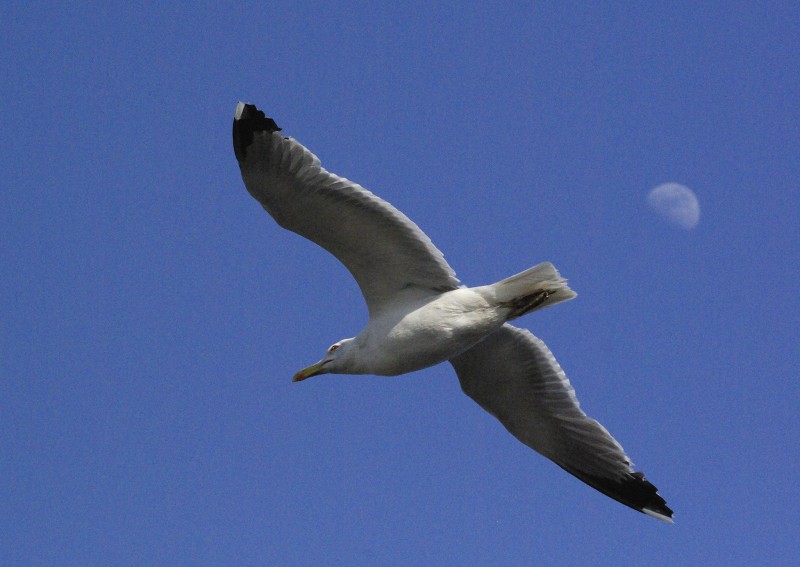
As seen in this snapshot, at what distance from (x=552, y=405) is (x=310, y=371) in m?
2.44

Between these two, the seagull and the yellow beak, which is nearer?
the seagull

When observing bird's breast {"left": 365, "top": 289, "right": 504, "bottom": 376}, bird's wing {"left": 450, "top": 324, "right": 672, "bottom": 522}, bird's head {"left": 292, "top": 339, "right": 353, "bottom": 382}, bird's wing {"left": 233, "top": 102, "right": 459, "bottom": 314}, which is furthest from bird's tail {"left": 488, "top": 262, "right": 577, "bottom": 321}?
bird's head {"left": 292, "top": 339, "right": 353, "bottom": 382}

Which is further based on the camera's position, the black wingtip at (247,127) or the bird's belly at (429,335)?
the bird's belly at (429,335)

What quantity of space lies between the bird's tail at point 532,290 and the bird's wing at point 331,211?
1.63 ft

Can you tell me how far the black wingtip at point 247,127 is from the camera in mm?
8500

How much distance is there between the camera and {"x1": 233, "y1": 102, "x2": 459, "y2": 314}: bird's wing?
334 inches

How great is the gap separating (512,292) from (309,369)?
2089 millimetres

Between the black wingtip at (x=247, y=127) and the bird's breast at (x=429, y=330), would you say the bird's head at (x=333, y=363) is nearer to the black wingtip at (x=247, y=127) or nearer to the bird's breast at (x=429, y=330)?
the bird's breast at (x=429, y=330)

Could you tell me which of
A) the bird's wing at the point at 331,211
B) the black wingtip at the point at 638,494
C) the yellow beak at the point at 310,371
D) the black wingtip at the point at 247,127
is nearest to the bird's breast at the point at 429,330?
the bird's wing at the point at 331,211

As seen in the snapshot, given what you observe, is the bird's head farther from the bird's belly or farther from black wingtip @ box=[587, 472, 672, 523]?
black wingtip @ box=[587, 472, 672, 523]

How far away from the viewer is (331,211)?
28.3 ft

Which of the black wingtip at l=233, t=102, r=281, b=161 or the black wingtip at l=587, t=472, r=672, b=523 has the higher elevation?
the black wingtip at l=233, t=102, r=281, b=161

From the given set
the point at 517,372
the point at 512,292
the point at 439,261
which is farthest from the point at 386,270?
the point at 517,372

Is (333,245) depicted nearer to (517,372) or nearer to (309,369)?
(309,369)
